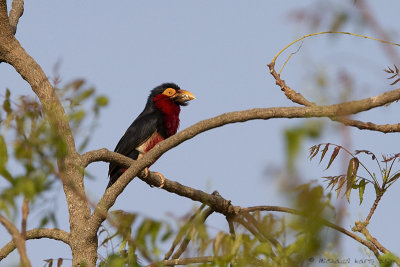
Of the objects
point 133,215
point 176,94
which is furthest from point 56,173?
point 176,94

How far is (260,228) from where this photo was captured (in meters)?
2.13

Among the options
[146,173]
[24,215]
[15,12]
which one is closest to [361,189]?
[146,173]

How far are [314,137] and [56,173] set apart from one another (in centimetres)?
69

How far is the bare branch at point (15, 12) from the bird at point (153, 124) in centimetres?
165

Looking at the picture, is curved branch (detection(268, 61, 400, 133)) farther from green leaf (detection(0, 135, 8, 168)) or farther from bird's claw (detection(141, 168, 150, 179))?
green leaf (detection(0, 135, 8, 168))

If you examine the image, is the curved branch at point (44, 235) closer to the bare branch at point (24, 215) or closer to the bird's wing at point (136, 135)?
the bird's wing at point (136, 135)

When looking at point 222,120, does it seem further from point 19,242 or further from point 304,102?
point 19,242

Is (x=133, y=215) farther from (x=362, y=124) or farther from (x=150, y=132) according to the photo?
(x=150, y=132)

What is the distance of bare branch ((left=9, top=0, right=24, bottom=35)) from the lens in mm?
5363

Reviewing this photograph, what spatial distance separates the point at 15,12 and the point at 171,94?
7.65 feet

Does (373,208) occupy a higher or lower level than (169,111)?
lower

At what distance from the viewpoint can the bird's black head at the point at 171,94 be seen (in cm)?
742

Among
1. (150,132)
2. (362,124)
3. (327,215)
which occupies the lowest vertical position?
(327,215)

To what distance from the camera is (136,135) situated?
6.57 m
